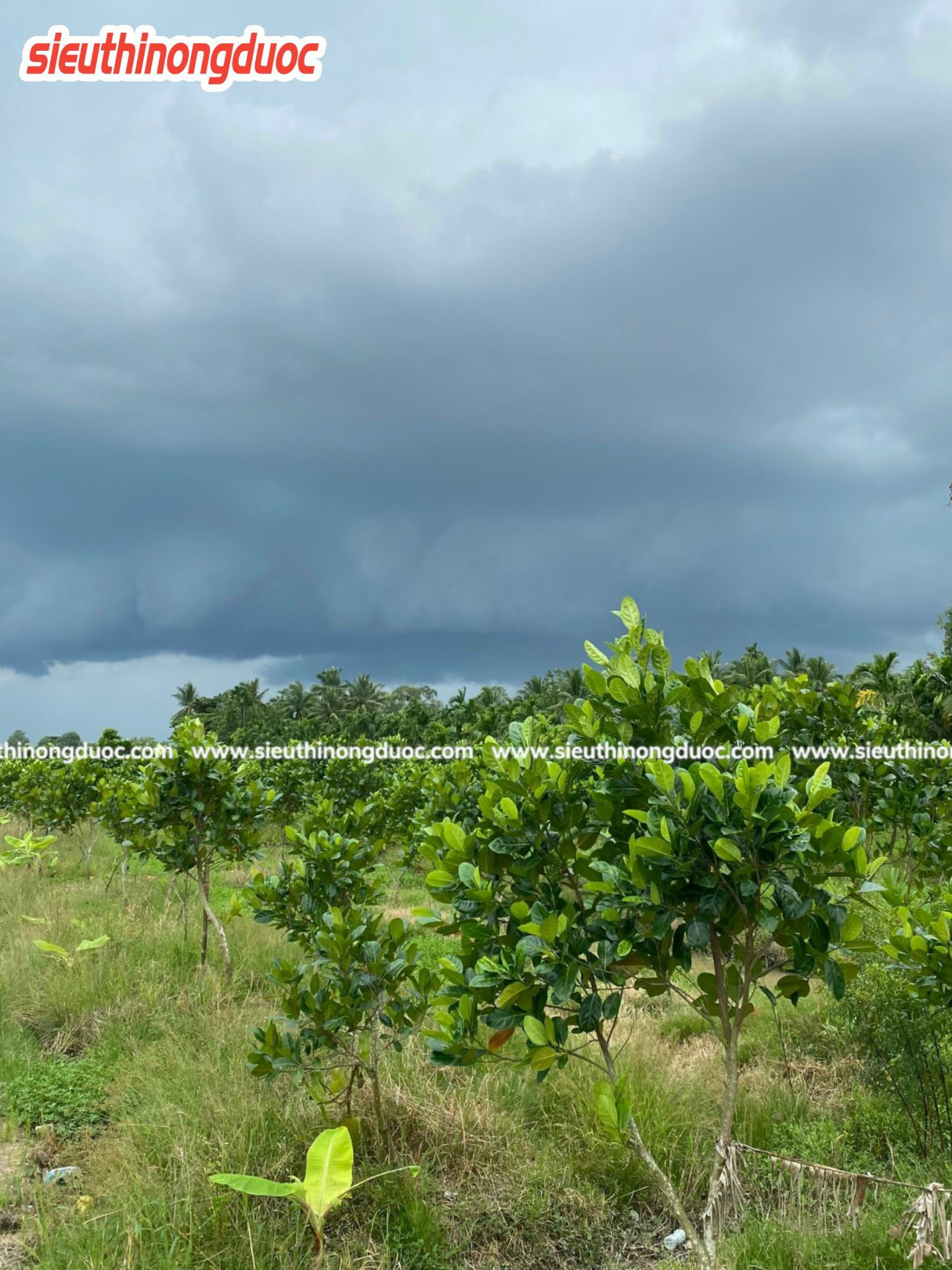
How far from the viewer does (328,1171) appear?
3746mm

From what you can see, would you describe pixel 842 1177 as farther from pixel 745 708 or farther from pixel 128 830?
pixel 128 830

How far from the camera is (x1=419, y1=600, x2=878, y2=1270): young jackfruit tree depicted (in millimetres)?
3633

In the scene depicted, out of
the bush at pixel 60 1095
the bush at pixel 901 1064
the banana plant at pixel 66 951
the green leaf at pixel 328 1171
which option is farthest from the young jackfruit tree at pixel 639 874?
the banana plant at pixel 66 951

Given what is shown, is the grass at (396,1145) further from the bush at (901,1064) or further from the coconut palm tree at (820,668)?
the coconut palm tree at (820,668)

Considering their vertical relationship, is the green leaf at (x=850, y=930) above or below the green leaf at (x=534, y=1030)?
above

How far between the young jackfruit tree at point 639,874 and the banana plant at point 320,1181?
1.82ft

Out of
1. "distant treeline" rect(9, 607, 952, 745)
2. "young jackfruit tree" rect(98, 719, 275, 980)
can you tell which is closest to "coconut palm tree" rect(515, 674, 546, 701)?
"distant treeline" rect(9, 607, 952, 745)

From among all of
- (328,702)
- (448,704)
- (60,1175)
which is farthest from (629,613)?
(328,702)

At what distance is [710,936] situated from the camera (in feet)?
12.7

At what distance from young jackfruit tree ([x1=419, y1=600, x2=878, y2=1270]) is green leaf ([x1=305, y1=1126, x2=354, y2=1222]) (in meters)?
0.54

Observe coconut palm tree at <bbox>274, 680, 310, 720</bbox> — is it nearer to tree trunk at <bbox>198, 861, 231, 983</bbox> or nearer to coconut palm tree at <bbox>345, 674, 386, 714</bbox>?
coconut palm tree at <bbox>345, 674, 386, 714</bbox>

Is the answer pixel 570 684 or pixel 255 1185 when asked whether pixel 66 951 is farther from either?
pixel 570 684

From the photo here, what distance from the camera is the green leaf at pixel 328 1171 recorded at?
3689mm

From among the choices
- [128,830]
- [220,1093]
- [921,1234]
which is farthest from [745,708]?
[128,830]
